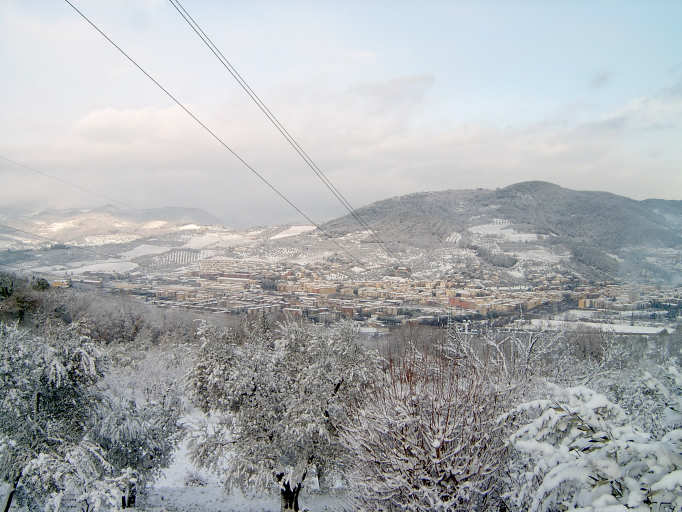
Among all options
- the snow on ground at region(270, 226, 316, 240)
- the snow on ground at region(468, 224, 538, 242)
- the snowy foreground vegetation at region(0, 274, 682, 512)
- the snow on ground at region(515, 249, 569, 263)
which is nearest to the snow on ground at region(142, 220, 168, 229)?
the snow on ground at region(270, 226, 316, 240)

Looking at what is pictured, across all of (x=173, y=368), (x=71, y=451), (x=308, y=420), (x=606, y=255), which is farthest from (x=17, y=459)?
(x=606, y=255)

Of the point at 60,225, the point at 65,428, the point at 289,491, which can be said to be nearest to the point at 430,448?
the point at 65,428

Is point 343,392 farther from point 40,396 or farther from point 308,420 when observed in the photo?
point 40,396

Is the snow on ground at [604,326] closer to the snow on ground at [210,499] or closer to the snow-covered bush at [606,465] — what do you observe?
the snow on ground at [210,499]

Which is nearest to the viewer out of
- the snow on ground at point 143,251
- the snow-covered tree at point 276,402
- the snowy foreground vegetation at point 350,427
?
the snowy foreground vegetation at point 350,427

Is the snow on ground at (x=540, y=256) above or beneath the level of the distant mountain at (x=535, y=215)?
beneath

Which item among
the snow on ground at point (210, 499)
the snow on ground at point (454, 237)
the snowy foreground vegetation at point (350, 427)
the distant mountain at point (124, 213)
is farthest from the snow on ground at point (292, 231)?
the snowy foreground vegetation at point (350, 427)

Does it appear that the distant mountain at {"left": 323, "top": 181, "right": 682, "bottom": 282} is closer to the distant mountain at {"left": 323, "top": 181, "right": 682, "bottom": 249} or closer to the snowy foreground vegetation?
the distant mountain at {"left": 323, "top": 181, "right": 682, "bottom": 249}

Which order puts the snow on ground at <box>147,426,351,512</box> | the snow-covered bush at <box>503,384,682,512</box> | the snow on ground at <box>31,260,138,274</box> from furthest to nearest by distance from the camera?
the snow on ground at <box>31,260,138,274</box>
the snow on ground at <box>147,426,351,512</box>
the snow-covered bush at <box>503,384,682,512</box>
